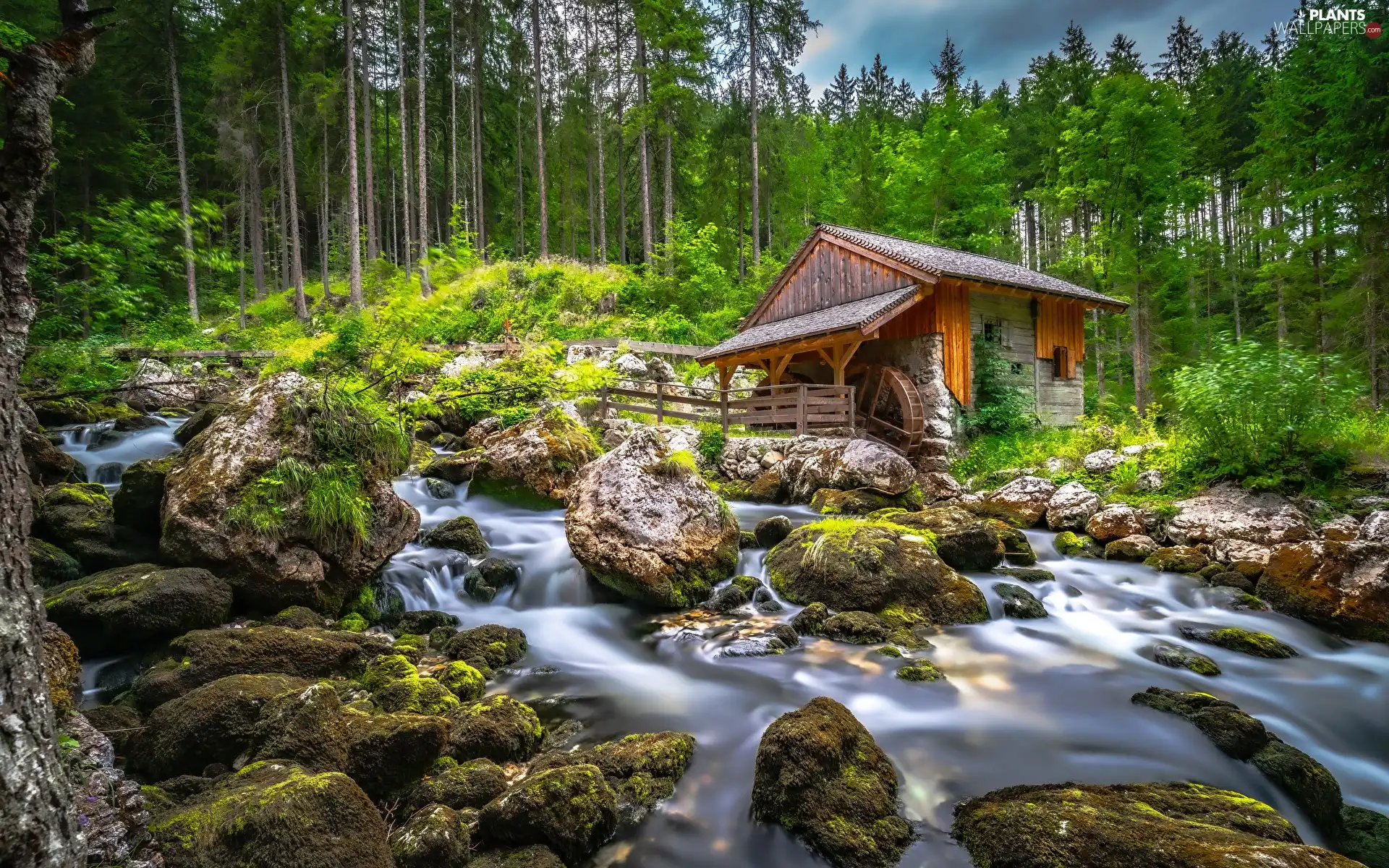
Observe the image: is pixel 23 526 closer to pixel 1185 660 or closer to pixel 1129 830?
pixel 1129 830

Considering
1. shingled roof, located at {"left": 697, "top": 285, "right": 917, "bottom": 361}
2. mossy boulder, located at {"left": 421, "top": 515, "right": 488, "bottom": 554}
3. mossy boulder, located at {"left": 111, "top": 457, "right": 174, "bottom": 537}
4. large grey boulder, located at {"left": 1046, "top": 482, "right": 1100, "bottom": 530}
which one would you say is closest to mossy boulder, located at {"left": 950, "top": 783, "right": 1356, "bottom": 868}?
mossy boulder, located at {"left": 421, "top": 515, "right": 488, "bottom": 554}

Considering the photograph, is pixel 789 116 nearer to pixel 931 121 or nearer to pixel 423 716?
pixel 931 121

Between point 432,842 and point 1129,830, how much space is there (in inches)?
129

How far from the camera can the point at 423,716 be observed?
3578mm

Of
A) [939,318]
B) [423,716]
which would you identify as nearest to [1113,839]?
[423,716]

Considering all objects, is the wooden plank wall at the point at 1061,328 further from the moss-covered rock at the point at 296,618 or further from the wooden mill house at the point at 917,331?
the moss-covered rock at the point at 296,618

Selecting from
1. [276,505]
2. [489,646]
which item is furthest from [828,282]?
[276,505]

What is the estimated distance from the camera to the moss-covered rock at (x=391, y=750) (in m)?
3.36

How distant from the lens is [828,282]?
1814 centimetres

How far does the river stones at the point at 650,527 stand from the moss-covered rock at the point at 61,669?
4.16m

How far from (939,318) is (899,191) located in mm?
14864

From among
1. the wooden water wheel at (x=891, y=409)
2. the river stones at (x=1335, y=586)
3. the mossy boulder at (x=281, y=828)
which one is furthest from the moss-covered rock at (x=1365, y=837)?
the wooden water wheel at (x=891, y=409)

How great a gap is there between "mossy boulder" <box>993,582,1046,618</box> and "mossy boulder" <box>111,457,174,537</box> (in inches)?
361

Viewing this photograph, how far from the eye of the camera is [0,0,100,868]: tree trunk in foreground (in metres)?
1.50
